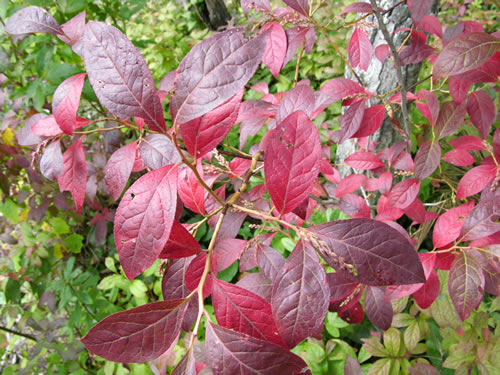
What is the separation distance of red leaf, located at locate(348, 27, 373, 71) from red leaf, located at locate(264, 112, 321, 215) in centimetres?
56

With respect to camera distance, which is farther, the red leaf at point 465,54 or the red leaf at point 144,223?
the red leaf at point 465,54

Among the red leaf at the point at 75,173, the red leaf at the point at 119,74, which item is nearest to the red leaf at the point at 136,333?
the red leaf at the point at 119,74

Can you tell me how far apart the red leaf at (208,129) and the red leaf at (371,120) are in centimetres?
54

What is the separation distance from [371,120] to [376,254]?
571 mm

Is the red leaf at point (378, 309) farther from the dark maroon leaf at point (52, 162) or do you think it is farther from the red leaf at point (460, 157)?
the dark maroon leaf at point (52, 162)

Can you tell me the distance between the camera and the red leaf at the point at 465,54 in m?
0.63

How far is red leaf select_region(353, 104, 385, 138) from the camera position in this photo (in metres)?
0.92

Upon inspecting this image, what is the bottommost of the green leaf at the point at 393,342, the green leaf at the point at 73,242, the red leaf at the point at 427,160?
the green leaf at the point at 393,342

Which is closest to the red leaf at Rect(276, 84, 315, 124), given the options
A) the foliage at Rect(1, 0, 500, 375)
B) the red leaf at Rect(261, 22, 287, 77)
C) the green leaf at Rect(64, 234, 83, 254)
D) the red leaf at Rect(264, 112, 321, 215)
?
the foliage at Rect(1, 0, 500, 375)

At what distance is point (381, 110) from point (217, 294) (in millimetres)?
709

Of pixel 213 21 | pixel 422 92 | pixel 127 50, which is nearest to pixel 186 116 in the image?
pixel 127 50

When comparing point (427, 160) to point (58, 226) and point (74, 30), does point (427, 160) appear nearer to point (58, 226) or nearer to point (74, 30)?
point (74, 30)

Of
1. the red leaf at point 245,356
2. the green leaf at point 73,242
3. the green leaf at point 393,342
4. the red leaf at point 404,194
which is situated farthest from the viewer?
the green leaf at point 73,242

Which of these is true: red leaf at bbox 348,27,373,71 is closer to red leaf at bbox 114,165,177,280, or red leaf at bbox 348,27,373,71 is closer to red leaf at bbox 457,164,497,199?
red leaf at bbox 457,164,497,199
